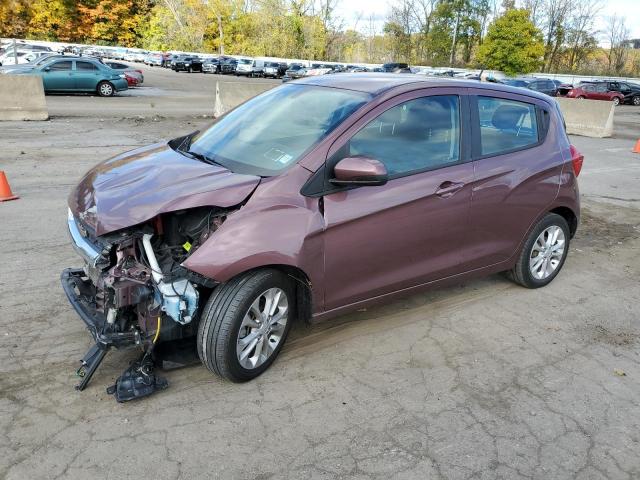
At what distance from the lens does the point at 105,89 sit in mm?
22734

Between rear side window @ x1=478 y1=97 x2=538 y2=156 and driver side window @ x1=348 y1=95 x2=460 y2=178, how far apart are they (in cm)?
30

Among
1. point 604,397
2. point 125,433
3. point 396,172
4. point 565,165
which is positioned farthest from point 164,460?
point 565,165

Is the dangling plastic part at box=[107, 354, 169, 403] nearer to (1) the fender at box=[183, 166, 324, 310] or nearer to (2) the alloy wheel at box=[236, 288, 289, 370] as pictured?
(2) the alloy wheel at box=[236, 288, 289, 370]

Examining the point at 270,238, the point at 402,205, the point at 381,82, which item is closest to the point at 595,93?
the point at 381,82

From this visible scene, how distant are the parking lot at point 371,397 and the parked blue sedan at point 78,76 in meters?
18.3

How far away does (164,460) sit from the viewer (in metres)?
2.81

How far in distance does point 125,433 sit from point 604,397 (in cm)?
292

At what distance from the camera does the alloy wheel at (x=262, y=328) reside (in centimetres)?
336

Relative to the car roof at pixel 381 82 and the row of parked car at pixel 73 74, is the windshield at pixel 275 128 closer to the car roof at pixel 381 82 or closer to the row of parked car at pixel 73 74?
A: the car roof at pixel 381 82

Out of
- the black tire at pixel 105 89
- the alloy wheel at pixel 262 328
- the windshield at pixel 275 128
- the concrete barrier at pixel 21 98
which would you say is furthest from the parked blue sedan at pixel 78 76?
the alloy wheel at pixel 262 328

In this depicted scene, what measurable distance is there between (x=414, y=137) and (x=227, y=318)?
6.12 ft

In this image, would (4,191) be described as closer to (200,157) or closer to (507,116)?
(200,157)

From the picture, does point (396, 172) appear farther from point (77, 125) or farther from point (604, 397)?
point (77, 125)

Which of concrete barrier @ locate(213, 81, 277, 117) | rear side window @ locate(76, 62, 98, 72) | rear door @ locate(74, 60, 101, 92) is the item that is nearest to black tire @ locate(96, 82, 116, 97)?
rear door @ locate(74, 60, 101, 92)
